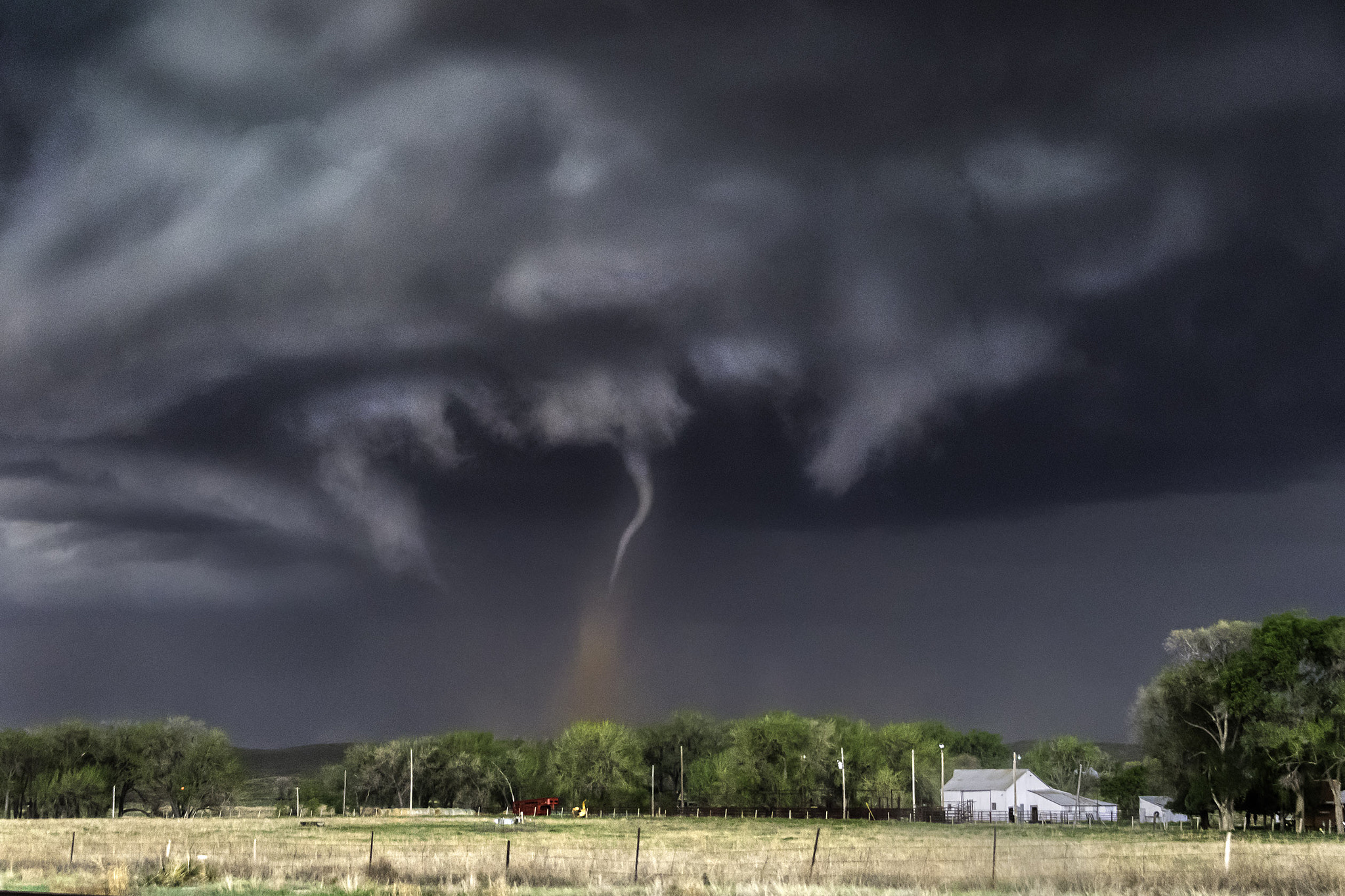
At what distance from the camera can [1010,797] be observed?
496 ft

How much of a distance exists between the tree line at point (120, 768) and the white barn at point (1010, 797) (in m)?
85.1

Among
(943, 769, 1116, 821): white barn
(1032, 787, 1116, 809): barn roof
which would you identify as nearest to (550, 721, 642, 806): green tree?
(943, 769, 1116, 821): white barn

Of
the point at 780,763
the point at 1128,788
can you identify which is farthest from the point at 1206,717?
the point at 1128,788

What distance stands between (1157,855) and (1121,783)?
429 ft

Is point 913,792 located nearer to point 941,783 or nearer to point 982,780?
point 941,783

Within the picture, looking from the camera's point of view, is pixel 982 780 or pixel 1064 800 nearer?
pixel 982 780

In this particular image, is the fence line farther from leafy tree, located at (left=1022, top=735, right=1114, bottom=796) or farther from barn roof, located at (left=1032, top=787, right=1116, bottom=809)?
leafy tree, located at (left=1022, top=735, right=1114, bottom=796)

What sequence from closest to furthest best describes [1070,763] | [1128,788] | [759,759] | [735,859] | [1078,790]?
[735,859] → [759,759] → [1128,788] → [1078,790] → [1070,763]

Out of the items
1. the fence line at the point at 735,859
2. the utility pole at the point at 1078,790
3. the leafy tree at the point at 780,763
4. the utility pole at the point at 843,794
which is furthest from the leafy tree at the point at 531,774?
the fence line at the point at 735,859

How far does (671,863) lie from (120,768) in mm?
111739

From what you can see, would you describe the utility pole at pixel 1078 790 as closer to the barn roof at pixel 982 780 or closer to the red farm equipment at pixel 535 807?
the barn roof at pixel 982 780

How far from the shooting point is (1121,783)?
163 m

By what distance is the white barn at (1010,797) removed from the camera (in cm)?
15038

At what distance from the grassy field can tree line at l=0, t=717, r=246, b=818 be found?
204 feet
